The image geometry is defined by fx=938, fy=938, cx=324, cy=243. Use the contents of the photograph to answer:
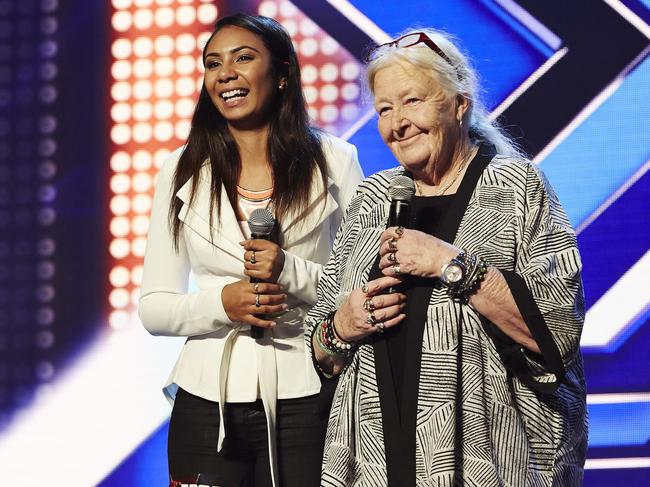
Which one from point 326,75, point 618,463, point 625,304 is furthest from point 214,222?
point 618,463

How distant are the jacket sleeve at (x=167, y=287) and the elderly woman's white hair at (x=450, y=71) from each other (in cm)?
66

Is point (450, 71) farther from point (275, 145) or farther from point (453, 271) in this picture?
point (275, 145)

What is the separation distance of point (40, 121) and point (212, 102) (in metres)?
1.21

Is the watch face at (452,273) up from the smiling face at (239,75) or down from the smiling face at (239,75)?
up

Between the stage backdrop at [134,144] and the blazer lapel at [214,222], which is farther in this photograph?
the stage backdrop at [134,144]

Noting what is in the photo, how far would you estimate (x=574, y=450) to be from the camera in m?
1.68

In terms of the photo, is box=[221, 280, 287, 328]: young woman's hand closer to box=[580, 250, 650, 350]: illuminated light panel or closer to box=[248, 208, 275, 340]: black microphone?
box=[248, 208, 275, 340]: black microphone

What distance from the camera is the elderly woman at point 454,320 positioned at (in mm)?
1606

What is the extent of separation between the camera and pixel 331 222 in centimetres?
229

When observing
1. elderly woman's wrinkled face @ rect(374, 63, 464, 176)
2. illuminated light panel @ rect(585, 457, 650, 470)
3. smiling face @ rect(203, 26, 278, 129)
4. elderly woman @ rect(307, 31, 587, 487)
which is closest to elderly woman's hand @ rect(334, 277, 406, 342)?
elderly woman @ rect(307, 31, 587, 487)

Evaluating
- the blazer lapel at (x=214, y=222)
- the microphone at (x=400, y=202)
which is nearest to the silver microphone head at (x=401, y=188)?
the microphone at (x=400, y=202)

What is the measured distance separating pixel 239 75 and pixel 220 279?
0.49 m

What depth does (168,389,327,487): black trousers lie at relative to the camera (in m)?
2.08

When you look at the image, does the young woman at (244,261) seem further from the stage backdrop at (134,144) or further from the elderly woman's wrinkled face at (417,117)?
the stage backdrop at (134,144)
